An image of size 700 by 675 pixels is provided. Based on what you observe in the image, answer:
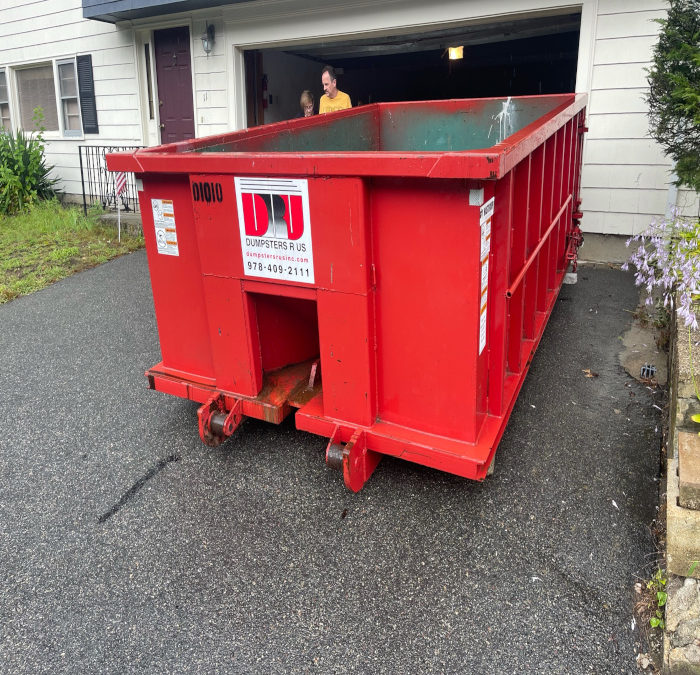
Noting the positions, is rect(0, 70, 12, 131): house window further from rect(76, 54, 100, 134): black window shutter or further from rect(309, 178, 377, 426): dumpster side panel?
rect(309, 178, 377, 426): dumpster side panel

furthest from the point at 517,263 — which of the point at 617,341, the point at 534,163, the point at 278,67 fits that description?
the point at 278,67

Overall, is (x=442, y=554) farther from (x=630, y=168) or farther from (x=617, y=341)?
(x=630, y=168)

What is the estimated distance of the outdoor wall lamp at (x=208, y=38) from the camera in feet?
29.5

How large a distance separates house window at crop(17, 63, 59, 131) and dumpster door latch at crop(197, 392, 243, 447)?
1107 centimetres

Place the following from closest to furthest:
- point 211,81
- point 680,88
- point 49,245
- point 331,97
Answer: point 680,88 → point 331,97 → point 49,245 → point 211,81

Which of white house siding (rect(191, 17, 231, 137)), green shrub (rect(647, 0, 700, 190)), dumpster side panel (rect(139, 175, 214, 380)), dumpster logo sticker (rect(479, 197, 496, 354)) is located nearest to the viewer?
dumpster logo sticker (rect(479, 197, 496, 354))

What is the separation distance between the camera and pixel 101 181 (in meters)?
10.8

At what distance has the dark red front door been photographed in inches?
375

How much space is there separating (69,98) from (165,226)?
9932 mm

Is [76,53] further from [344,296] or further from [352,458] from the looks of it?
[352,458]

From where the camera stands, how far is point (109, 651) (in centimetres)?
212

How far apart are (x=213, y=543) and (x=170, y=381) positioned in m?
1.11

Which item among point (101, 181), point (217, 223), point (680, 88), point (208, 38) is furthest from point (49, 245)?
point (680, 88)

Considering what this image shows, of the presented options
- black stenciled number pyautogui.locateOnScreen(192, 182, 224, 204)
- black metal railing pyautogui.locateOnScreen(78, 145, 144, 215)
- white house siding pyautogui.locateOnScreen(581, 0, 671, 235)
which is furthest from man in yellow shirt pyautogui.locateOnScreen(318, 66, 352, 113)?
black stenciled number pyautogui.locateOnScreen(192, 182, 224, 204)
